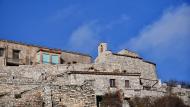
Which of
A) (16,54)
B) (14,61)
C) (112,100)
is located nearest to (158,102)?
(112,100)

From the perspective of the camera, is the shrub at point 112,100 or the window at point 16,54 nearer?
the shrub at point 112,100

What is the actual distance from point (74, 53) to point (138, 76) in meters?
16.1

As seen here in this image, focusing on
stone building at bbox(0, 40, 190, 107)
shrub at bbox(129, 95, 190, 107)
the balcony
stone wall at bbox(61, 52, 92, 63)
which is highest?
stone wall at bbox(61, 52, 92, 63)

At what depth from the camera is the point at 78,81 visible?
4969 cm

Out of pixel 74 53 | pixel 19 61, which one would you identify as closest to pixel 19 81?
pixel 19 61

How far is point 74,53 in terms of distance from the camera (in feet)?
217

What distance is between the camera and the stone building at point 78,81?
34.4 metres

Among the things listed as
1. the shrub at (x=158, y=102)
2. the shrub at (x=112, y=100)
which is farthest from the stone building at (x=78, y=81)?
the shrub at (x=158, y=102)

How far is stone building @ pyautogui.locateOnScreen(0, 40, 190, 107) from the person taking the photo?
34406 millimetres

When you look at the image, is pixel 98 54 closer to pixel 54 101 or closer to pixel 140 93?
pixel 140 93

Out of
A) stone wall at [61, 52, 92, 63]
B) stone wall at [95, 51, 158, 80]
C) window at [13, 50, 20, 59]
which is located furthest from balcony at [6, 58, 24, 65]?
stone wall at [95, 51, 158, 80]

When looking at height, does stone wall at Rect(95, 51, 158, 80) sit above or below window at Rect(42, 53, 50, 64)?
below

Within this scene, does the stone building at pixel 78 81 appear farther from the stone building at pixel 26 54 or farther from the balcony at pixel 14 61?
the balcony at pixel 14 61

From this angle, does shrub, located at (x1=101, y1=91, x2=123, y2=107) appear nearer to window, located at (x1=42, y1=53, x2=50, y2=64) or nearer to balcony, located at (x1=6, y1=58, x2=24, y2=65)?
window, located at (x1=42, y1=53, x2=50, y2=64)
